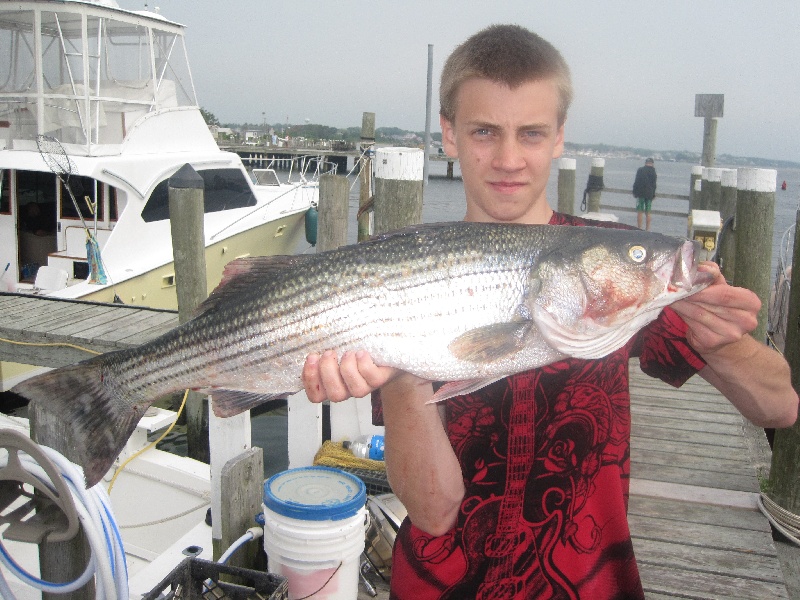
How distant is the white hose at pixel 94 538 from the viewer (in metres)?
2.90

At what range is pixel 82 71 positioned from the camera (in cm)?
1229

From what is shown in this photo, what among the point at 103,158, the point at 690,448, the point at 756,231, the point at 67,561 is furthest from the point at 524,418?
the point at 103,158

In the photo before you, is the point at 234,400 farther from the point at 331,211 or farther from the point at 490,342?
the point at 331,211

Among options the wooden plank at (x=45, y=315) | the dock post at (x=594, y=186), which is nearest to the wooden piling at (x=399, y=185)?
the wooden plank at (x=45, y=315)

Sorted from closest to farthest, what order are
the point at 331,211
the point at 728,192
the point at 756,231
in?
the point at 756,231, the point at 331,211, the point at 728,192

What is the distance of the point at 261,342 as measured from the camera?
2.36 metres

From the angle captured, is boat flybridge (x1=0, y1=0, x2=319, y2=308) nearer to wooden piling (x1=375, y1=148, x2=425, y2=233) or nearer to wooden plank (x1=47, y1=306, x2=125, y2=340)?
wooden plank (x1=47, y1=306, x2=125, y2=340)

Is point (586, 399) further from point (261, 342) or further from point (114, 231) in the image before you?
point (114, 231)

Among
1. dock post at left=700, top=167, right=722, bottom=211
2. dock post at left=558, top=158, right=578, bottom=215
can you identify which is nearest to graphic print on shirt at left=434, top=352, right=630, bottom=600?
dock post at left=558, top=158, right=578, bottom=215

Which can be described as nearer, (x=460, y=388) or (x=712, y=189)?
(x=460, y=388)

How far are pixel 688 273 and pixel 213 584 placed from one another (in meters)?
2.51

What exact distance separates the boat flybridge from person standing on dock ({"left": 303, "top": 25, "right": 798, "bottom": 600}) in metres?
8.84

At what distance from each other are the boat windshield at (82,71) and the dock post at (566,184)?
28.2ft

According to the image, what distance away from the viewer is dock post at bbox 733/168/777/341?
19.5 feet
